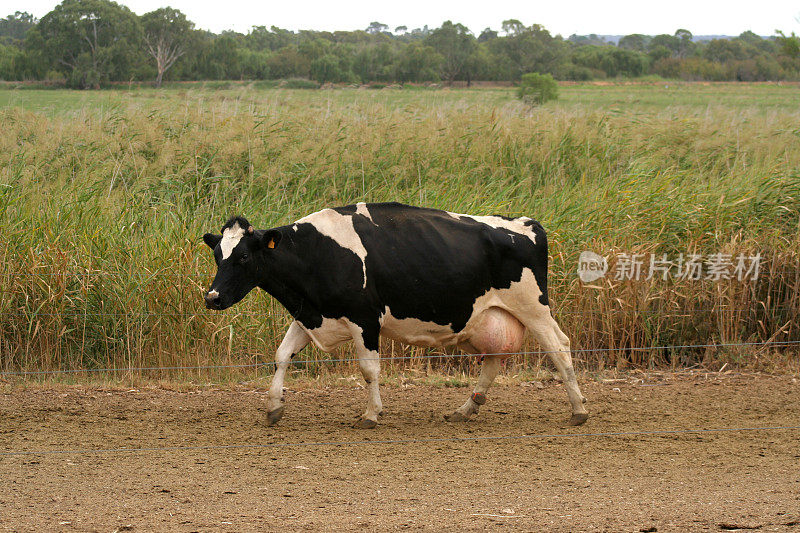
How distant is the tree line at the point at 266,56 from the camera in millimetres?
25219

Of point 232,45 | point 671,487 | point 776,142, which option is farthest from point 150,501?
point 232,45

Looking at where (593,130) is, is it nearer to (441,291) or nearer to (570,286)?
(570,286)

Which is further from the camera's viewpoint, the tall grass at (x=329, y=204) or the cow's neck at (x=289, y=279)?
the tall grass at (x=329, y=204)

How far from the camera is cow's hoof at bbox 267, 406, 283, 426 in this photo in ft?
19.9

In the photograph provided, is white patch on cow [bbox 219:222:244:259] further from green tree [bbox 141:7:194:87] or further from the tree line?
green tree [bbox 141:7:194:87]

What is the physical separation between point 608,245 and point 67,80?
19.4 meters

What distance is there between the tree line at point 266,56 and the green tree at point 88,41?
30 mm

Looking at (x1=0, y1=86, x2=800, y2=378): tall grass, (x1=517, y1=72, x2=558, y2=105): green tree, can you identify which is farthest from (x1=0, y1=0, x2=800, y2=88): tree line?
(x1=0, y1=86, x2=800, y2=378): tall grass

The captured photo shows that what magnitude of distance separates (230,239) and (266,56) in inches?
1253

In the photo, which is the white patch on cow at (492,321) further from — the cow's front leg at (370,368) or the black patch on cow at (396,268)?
the cow's front leg at (370,368)

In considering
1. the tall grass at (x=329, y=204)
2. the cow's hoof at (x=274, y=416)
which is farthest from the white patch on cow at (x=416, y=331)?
the tall grass at (x=329, y=204)

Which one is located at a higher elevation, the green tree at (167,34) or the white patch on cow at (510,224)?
the green tree at (167,34)

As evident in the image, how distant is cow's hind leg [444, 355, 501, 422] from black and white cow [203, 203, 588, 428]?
0.78ft

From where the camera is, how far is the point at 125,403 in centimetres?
684
